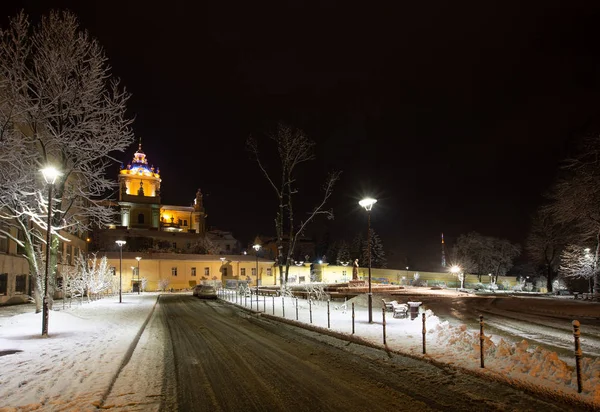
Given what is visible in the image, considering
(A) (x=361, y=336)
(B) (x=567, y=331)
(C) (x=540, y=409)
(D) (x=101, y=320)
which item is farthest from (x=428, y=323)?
(D) (x=101, y=320)

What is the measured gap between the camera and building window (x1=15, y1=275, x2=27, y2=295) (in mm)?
33250

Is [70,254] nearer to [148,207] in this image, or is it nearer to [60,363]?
[60,363]

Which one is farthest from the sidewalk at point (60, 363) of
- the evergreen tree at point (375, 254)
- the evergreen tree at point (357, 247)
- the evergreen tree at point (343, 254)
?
the evergreen tree at point (357, 247)

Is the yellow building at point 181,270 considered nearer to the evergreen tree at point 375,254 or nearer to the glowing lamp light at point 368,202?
the evergreen tree at point 375,254

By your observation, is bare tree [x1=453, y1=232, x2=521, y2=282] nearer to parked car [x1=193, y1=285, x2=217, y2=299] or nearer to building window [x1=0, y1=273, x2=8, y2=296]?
parked car [x1=193, y1=285, x2=217, y2=299]

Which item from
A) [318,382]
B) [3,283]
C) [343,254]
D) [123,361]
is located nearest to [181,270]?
[3,283]

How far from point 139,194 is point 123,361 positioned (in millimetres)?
96435

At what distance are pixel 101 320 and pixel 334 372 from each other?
14.3 meters

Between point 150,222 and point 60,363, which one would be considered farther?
point 150,222

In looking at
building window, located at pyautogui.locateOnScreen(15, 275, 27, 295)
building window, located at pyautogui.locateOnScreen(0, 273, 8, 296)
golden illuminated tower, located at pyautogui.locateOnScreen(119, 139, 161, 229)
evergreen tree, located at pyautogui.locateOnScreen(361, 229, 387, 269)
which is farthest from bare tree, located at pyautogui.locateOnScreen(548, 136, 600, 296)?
golden illuminated tower, located at pyautogui.locateOnScreen(119, 139, 161, 229)

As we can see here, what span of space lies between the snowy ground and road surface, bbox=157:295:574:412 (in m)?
0.45

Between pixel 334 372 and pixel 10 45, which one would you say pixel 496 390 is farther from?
pixel 10 45

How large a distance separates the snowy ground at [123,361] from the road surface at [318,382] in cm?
45

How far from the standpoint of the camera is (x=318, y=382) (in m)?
7.86
